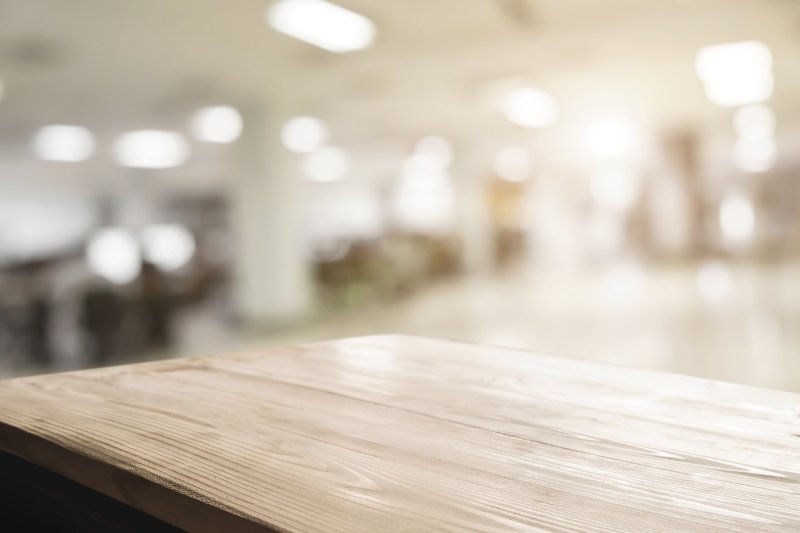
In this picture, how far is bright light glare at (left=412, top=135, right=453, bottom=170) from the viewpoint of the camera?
14492 millimetres

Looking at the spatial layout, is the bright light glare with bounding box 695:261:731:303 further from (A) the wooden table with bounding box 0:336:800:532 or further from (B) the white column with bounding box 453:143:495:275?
(A) the wooden table with bounding box 0:336:800:532

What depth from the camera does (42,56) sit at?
677cm

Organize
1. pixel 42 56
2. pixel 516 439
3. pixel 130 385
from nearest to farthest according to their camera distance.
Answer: pixel 516 439
pixel 130 385
pixel 42 56

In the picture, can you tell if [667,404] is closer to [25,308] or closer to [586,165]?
[25,308]

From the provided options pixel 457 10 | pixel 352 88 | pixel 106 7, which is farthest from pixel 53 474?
pixel 352 88

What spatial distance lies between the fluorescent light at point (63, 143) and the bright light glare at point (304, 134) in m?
3.16

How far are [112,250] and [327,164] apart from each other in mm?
6253

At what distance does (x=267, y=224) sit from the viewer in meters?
9.42

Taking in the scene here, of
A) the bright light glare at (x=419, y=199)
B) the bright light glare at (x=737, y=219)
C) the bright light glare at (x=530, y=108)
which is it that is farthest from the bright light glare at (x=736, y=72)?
the bright light glare at (x=419, y=199)

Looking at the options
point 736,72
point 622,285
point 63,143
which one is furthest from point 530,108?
point 63,143

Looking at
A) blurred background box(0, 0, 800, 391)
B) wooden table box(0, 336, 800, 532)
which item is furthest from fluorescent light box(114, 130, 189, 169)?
wooden table box(0, 336, 800, 532)

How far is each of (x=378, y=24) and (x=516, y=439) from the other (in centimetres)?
617

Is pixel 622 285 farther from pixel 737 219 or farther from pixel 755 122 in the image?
pixel 737 219

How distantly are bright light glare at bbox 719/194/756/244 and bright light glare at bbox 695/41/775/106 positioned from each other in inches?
258
